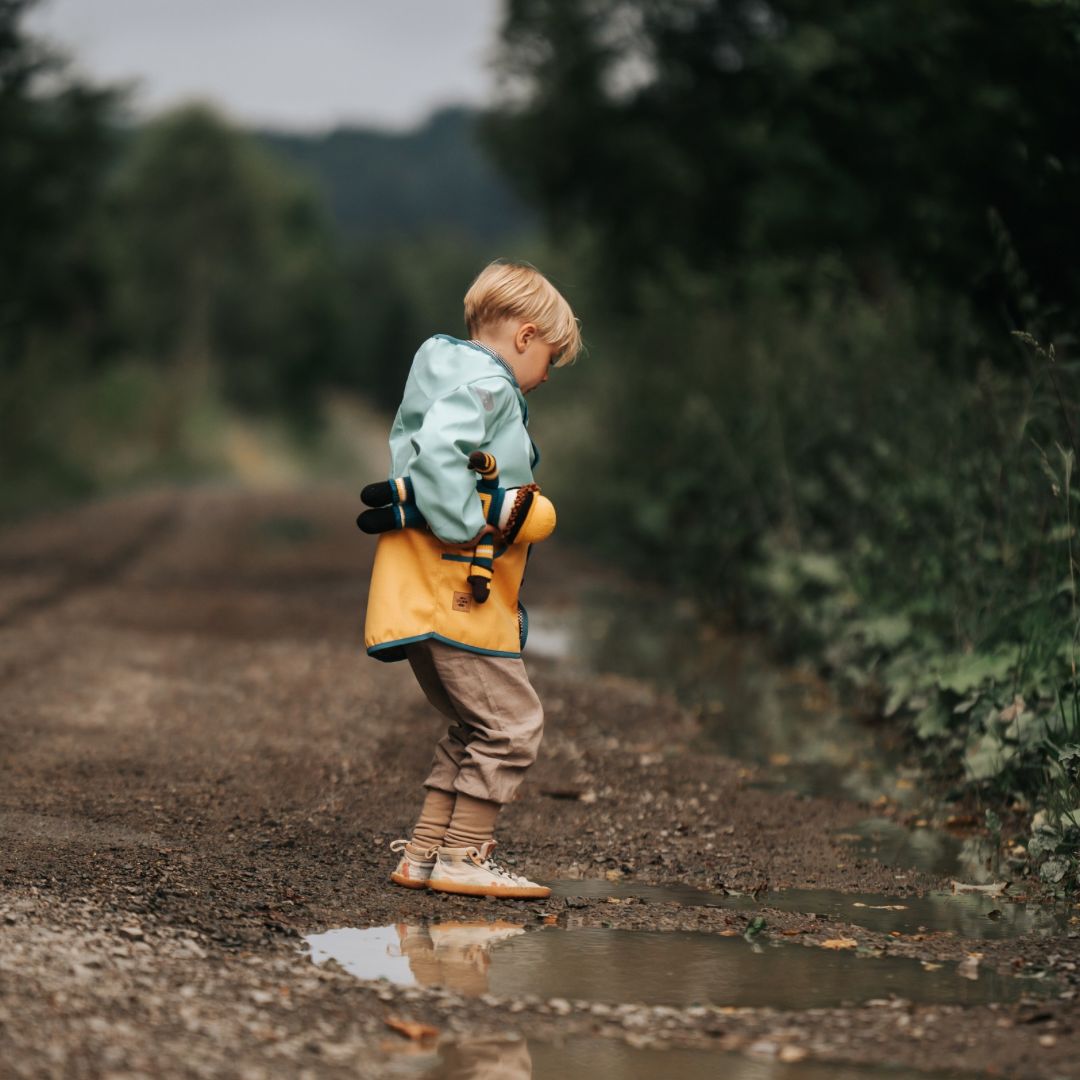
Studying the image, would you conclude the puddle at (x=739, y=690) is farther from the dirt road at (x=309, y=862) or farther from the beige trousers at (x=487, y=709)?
the beige trousers at (x=487, y=709)

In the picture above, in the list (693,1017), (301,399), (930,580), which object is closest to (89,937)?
(693,1017)

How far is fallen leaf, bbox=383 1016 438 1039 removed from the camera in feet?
10.0

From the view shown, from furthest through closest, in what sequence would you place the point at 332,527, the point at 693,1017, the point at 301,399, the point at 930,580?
the point at 301,399
the point at 332,527
the point at 930,580
the point at 693,1017

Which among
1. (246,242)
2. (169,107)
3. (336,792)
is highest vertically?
(169,107)

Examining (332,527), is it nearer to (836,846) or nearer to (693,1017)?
(836,846)

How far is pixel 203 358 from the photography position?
195 feet

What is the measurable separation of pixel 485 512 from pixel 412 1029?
1528 millimetres

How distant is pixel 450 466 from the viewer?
3932 millimetres

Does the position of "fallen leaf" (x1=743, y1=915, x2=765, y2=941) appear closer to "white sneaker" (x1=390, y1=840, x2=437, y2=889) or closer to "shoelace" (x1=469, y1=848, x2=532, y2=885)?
"shoelace" (x1=469, y1=848, x2=532, y2=885)

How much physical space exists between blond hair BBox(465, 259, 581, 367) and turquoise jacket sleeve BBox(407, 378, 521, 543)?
35 cm

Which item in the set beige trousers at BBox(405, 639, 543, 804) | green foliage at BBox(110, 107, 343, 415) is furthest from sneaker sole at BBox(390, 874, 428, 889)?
green foliage at BBox(110, 107, 343, 415)

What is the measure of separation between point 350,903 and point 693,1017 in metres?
1.21

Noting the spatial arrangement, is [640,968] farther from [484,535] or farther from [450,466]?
[450,466]

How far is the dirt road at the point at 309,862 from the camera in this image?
3033mm
